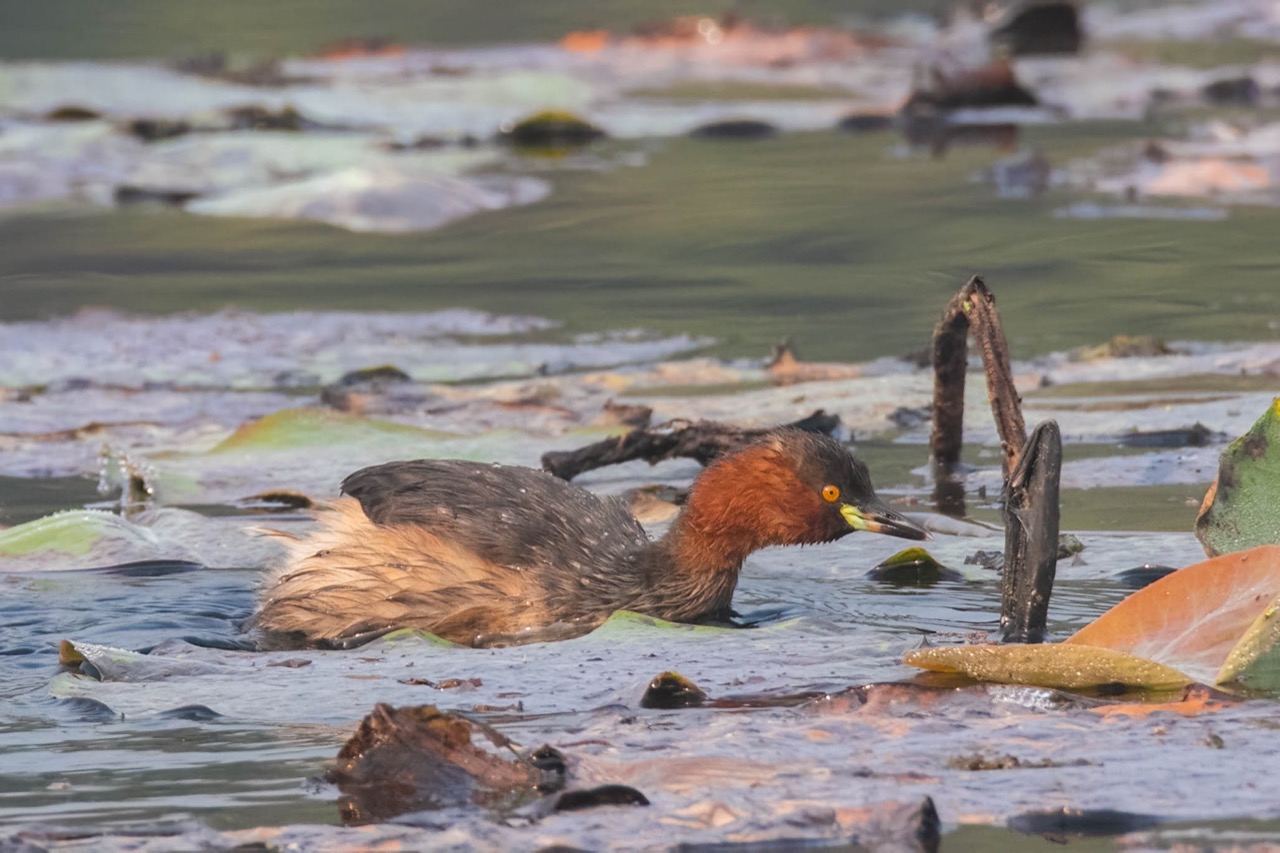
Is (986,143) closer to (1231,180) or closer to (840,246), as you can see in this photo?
(1231,180)

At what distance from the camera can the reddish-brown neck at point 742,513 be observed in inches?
215

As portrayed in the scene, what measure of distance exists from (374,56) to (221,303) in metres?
10.8

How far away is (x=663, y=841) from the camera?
3.14 metres

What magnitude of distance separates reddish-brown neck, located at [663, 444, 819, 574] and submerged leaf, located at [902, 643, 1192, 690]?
1.50m

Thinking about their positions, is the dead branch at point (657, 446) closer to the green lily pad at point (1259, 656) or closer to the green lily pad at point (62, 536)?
the green lily pad at point (62, 536)

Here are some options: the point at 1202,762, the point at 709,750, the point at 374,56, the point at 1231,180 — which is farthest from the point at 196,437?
the point at 374,56

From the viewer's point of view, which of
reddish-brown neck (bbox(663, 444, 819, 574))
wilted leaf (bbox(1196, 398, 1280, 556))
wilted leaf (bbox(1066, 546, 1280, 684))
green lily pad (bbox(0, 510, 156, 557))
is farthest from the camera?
green lily pad (bbox(0, 510, 156, 557))

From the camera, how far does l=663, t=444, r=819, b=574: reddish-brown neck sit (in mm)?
5449

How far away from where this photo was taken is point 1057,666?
386 centimetres

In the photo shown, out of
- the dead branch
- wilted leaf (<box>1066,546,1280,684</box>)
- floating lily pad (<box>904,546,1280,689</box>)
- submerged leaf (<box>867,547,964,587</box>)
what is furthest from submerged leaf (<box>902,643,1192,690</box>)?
the dead branch

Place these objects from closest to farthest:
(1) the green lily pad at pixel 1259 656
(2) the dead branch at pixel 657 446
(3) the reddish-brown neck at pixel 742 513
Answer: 1. (1) the green lily pad at pixel 1259 656
2. (3) the reddish-brown neck at pixel 742 513
3. (2) the dead branch at pixel 657 446

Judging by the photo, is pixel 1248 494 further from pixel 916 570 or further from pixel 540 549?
pixel 540 549

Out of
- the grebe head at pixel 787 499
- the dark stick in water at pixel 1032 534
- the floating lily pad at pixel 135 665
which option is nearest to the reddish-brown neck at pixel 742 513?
the grebe head at pixel 787 499

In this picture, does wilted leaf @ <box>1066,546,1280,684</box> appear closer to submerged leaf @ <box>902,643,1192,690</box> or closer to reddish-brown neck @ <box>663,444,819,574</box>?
submerged leaf @ <box>902,643,1192,690</box>
